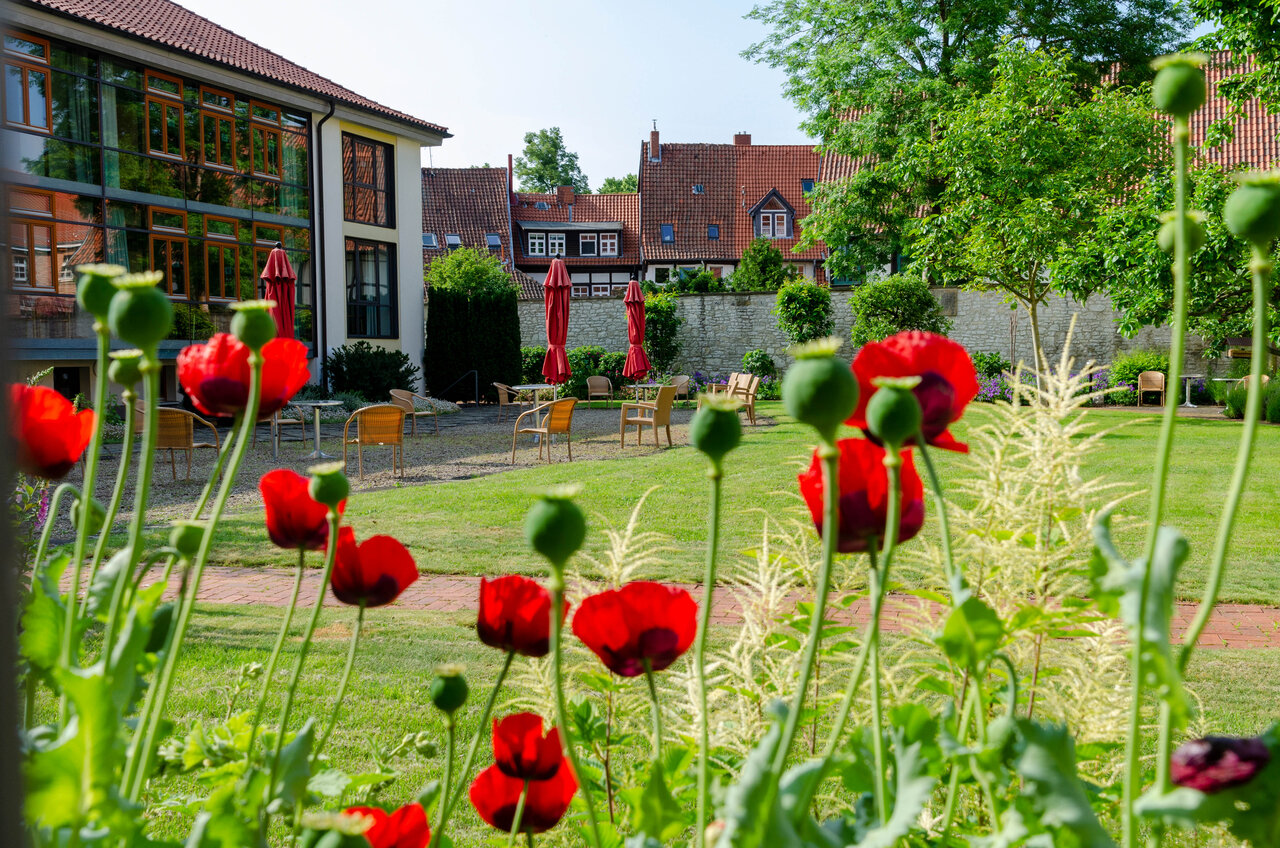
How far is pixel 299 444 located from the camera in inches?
523

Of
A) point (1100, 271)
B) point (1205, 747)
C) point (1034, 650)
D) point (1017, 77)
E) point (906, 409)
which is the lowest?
point (1034, 650)

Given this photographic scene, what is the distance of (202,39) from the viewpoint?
18828 millimetres

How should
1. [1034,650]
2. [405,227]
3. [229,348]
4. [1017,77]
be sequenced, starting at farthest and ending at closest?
[405,227] < [1017,77] < [1034,650] < [229,348]

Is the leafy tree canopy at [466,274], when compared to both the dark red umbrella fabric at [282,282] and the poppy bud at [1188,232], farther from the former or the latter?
the poppy bud at [1188,232]

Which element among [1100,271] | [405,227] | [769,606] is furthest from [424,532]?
[405,227]

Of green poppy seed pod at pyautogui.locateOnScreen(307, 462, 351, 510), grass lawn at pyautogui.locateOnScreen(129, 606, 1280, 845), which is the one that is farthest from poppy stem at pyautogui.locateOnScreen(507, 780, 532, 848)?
grass lawn at pyautogui.locateOnScreen(129, 606, 1280, 845)

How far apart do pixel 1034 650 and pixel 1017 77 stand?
1834 centimetres

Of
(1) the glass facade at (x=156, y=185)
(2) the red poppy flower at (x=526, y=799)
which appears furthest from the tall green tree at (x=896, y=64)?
(2) the red poppy flower at (x=526, y=799)

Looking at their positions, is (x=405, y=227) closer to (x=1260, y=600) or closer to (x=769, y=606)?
(x=1260, y=600)

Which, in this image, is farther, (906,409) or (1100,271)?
(1100,271)

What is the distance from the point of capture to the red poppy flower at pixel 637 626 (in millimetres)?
737

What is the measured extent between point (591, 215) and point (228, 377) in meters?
43.4

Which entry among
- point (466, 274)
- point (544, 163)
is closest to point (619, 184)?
Answer: point (544, 163)

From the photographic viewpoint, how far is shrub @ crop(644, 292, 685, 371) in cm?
2355
